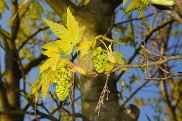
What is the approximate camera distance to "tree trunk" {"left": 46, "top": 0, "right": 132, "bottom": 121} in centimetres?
203

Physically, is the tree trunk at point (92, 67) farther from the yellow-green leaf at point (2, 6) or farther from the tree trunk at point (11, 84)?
the tree trunk at point (11, 84)

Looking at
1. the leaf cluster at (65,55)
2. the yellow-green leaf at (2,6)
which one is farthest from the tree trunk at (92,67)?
the leaf cluster at (65,55)

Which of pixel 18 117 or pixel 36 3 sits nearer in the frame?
pixel 36 3

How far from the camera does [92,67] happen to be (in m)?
2.10

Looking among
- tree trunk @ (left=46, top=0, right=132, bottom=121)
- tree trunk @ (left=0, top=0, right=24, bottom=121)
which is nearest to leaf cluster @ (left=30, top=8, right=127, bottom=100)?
tree trunk @ (left=46, top=0, right=132, bottom=121)

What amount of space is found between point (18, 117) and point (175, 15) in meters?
3.63

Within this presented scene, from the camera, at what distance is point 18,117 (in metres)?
4.03

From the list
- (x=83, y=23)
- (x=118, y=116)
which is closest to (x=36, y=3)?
(x=83, y=23)

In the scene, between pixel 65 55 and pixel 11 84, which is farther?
pixel 11 84

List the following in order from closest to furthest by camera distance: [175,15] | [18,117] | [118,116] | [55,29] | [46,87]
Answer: [175,15]
[55,29]
[46,87]
[118,116]
[18,117]

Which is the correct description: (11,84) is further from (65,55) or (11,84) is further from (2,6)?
(65,55)

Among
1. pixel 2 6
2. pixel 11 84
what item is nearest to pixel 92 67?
pixel 2 6

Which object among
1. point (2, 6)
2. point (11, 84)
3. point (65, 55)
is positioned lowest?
point (65, 55)

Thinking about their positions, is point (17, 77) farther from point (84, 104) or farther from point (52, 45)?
point (52, 45)
